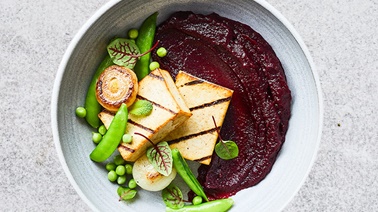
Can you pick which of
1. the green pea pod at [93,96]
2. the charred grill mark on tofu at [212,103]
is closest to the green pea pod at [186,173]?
the charred grill mark on tofu at [212,103]

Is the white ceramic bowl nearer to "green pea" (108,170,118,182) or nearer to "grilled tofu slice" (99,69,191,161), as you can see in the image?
"green pea" (108,170,118,182)

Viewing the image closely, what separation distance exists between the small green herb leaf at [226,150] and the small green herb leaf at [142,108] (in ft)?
1.23

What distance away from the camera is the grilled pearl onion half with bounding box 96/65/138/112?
2303mm

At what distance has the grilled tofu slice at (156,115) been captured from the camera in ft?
7.46

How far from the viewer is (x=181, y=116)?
2297 millimetres

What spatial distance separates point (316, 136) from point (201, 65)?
669mm

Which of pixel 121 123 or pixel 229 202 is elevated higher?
pixel 121 123

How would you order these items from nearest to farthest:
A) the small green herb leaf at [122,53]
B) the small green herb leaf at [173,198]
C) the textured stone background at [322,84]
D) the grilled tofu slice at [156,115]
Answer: the grilled tofu slice at [156,115] → the small green herb leaf at [122,53] → the small green herb leaf at [173,198] → the textured stone background at [322,84]

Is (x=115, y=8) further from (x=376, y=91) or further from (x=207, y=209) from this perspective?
(x=376, y=91)

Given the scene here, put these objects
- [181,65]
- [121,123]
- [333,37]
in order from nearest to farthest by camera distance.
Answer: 1. [121,123]
2. [181,65]
3. [333,37]

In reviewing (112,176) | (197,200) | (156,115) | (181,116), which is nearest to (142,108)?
(156,115)

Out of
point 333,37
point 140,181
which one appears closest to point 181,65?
point 140,181

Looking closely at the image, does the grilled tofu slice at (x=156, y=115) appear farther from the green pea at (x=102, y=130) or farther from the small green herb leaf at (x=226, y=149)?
the small green herb leaf at (x=226, y=149)

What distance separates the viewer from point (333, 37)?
2.66 meters
